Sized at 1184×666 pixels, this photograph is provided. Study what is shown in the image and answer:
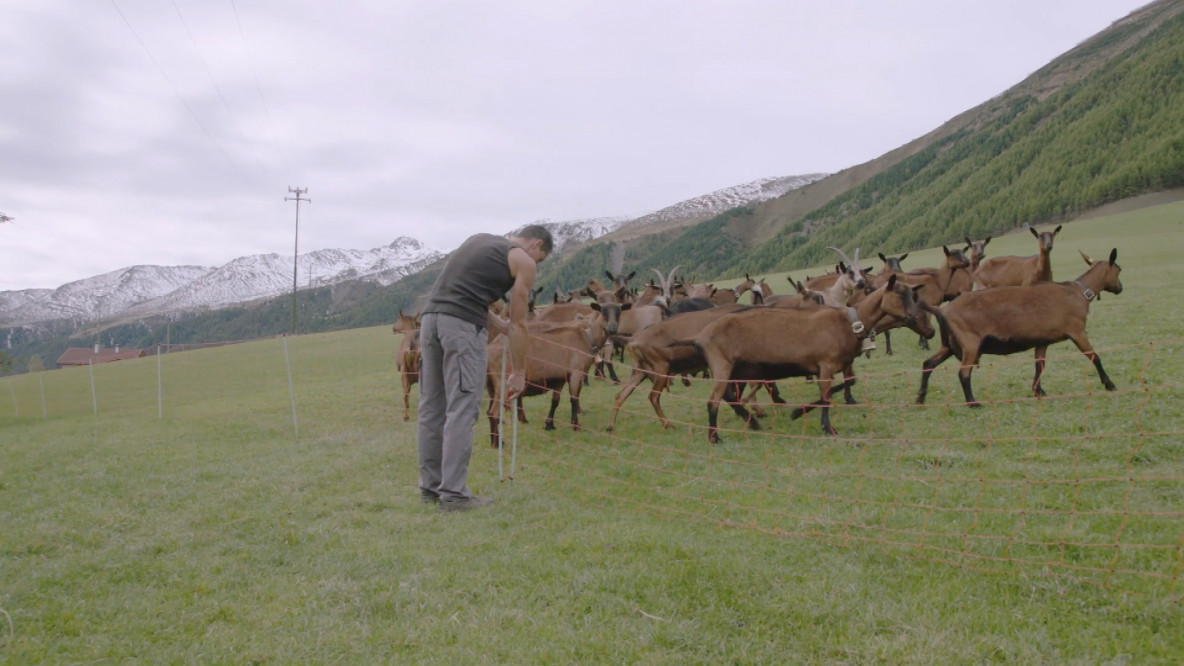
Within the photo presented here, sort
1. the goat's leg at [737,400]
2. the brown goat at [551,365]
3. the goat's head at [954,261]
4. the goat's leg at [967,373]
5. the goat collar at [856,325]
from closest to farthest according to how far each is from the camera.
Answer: the goat collar at [856,325], the goat's leg at [967,373], the goat's leg at [737,400], the brown goat at [551,365], the goat's head at [954,261]

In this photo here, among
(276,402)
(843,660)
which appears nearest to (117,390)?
(276,402)

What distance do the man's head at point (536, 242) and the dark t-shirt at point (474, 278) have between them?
22cm

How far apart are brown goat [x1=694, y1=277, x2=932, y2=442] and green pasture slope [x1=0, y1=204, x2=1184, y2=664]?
0.74 meters

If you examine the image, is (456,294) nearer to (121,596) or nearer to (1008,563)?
(121,596)

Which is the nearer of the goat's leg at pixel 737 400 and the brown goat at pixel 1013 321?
the brown goat at pixel 1013 321

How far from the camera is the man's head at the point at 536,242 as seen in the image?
6172 mm

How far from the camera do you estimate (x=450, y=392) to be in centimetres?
603

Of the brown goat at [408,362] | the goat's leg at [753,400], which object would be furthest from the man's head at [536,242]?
the brown goat at [408,362]

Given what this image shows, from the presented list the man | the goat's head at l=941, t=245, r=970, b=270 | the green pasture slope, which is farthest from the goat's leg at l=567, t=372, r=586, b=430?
the goat's head at l=941, t=245, r=970, b=270

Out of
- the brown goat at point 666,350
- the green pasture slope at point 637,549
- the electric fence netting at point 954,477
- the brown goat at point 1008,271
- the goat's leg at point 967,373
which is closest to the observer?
the green pasture slope at point 637,549

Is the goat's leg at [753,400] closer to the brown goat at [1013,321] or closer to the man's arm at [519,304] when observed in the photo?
the brown goat at [1013,321]

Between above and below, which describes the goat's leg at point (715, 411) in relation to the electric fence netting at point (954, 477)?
above

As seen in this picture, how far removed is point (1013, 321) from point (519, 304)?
6.70 meters

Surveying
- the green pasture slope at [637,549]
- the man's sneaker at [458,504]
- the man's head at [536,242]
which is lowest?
the green pasture slope at [637,549]
